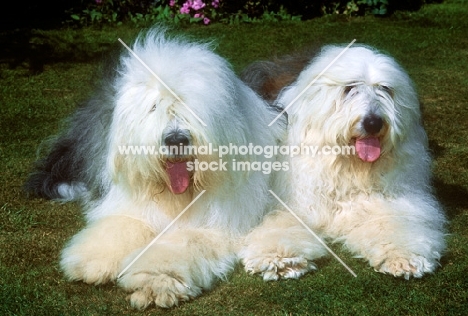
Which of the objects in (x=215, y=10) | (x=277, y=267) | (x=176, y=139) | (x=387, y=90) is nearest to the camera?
(x=176, y=139)

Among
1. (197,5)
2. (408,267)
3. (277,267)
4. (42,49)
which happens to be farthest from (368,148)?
(197,5)

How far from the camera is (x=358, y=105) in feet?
12.6

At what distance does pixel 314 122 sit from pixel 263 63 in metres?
0.88

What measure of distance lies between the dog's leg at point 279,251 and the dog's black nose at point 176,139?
698 mm

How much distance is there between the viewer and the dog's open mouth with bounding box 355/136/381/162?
389cm

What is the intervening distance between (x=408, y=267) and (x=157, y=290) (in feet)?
4.16

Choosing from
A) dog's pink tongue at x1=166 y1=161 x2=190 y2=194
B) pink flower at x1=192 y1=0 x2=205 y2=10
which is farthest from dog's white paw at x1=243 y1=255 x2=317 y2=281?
pink flower at x1=192 y1=0 x2=205 y2=10

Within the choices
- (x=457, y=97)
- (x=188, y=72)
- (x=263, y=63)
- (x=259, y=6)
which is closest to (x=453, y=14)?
(x=259, y=6)

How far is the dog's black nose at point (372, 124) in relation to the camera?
383cm

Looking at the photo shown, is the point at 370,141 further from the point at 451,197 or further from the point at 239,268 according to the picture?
the point at 451,197

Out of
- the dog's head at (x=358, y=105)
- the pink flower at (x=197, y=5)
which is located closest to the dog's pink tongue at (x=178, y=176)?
the dog's head at (x=358, y=105)

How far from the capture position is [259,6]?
35.6ft

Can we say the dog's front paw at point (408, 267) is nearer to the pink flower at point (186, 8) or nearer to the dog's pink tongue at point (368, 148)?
the dog's pink tongue at point (368, 148)

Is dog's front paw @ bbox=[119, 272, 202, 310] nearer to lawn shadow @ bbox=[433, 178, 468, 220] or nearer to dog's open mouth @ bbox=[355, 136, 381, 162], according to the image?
dog's open mouth @ bbox=[355, 136, 381, 162]
